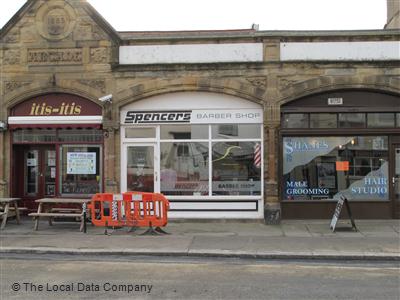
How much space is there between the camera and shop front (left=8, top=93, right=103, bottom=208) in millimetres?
14336

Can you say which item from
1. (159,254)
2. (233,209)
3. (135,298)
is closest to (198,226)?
(233,209)

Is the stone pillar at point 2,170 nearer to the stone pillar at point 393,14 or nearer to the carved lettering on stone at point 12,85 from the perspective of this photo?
the carved lettering on stone at point 12,85

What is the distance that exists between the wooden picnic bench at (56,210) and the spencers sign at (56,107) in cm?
254

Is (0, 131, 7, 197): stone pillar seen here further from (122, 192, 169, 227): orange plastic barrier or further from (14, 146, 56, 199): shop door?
(122, 192, 169, 227): orange plastic barrier

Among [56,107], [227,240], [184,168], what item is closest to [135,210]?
[227,240]

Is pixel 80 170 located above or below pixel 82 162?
below

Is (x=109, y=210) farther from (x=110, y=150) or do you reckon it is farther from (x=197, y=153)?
(x=197, y=153)

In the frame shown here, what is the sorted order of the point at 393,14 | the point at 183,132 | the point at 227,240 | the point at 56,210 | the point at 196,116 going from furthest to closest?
the point at 393,14
the point at 183,132
the point at 196,116
the point at 56,210
the point at 227,240

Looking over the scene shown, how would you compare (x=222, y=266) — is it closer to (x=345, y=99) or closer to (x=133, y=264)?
(x=133, y=264)

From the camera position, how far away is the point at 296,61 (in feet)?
44.7

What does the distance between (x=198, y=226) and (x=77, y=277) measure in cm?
563

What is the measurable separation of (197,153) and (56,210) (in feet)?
13.4

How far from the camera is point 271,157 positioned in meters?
13.7

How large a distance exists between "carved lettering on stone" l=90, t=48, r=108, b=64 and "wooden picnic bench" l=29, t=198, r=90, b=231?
3.87m
